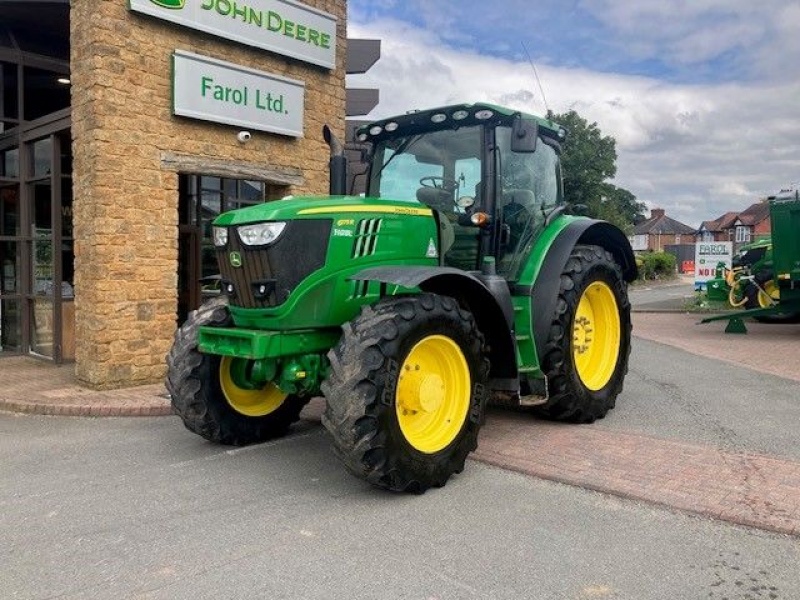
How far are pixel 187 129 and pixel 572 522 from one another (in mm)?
6661

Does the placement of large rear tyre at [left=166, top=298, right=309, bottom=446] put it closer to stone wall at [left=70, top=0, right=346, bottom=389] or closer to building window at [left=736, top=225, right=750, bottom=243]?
stone wall at [left=70, top=0, right=346, bottom=389]

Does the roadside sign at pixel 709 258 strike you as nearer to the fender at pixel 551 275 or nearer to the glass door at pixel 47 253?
the fender at pixel 551 275

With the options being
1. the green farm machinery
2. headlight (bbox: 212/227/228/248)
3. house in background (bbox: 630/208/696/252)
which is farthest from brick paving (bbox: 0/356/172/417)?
house in background (bbox: 630/208/696/252)

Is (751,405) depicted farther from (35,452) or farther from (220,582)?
(35,452)

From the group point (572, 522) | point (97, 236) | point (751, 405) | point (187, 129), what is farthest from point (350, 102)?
point (572, 522)

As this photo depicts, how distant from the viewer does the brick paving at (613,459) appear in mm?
4211

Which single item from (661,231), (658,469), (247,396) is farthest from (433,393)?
(661,231)

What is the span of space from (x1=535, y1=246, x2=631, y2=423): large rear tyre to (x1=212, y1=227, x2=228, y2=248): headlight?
8.61ft

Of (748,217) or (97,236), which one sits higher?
(748,217)

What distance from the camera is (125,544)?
3.81 metres

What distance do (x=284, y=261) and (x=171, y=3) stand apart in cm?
529

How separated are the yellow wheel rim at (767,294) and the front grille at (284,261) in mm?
13143

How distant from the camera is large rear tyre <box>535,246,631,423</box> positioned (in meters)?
5.80

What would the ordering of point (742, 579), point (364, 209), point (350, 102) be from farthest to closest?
point (350, 102) → point (364, 209) → point (742, 579)
